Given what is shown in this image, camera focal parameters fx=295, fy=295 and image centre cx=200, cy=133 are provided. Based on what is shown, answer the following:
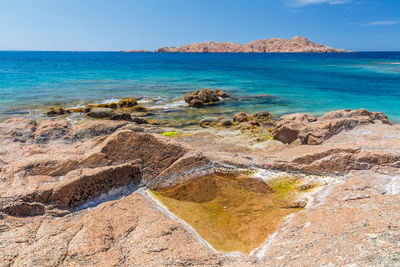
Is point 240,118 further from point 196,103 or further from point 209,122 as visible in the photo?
point 196,103

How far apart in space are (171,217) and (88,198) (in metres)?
2.46

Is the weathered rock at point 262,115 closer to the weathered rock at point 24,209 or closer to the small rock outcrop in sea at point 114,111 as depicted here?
the small rock outcrop in sea at point 114,111

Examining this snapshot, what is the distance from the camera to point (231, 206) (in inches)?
329

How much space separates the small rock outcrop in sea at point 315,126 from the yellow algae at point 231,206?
17.0 feet

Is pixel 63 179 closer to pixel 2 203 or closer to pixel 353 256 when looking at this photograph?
pixel 2 203

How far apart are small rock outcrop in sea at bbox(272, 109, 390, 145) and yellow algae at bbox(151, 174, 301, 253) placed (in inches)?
204

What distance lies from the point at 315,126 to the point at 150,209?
987 centimetres

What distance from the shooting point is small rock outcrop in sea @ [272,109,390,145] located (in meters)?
13.7

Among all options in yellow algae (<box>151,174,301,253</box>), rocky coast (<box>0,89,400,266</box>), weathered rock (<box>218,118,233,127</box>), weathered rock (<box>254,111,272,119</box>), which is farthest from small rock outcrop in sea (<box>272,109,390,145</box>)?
weathered rock (<box>254,111,272,119</box>)

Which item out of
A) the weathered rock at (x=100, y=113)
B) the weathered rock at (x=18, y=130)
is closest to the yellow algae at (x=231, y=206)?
the weathered rock at (x=18, y=130)

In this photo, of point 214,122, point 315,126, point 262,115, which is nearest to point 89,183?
point 315,126

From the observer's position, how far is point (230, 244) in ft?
21.8

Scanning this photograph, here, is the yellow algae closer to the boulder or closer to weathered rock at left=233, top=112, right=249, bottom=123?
the boulder

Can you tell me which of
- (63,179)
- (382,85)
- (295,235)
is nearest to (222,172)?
(295,235)
